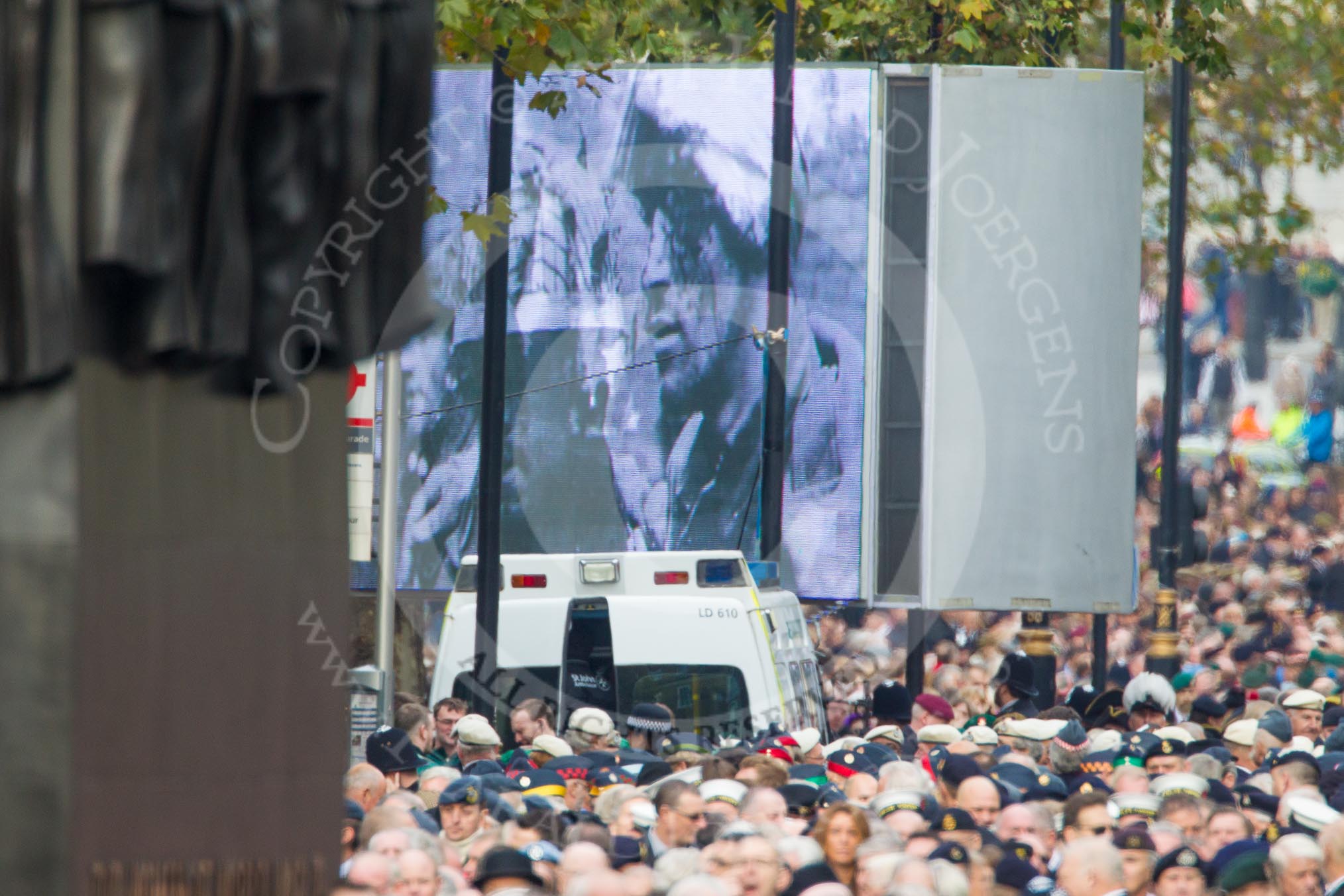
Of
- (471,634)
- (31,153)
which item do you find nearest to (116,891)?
(31,153)

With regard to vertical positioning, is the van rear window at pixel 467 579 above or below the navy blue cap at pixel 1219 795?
above

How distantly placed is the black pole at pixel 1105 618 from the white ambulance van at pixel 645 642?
6.70 meters

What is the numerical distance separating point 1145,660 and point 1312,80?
1324cm

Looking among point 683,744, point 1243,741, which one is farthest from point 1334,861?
point 1243,741

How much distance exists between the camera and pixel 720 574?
601 inches

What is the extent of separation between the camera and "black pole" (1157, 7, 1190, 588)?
73.4 feet

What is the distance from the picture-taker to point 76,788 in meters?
4.84

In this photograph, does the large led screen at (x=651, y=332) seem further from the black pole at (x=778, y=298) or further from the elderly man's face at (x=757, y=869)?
the elderly man's face at (x=757, y=869)

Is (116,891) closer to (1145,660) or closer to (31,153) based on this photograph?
(31,153)

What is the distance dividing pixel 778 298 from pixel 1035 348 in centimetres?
226

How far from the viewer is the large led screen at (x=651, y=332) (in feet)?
62.6

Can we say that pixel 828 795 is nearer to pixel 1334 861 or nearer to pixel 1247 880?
pixel 1247 880

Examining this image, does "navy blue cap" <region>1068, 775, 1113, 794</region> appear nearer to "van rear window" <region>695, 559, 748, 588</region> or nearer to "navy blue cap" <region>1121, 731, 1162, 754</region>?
"navy blue cap" <region>1121, 731, 1162, 754</region>

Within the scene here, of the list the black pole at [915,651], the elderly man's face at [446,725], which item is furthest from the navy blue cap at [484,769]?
the black pole at [915,651]
